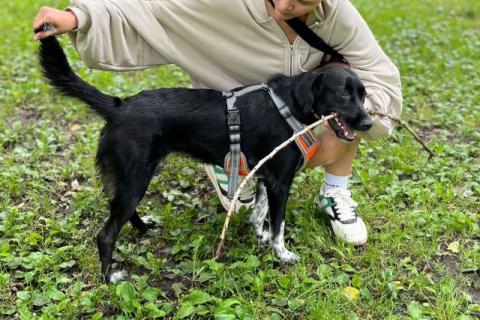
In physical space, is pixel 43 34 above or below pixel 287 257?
above

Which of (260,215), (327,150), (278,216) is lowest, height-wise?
(260,215)

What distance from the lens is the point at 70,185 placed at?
159 inches

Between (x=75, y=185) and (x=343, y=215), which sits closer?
(x=343, y=215)

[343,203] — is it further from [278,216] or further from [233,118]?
[233,118]

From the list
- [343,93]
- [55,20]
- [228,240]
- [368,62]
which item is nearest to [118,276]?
[228,240]

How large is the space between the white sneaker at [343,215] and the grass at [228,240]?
83 millimetres

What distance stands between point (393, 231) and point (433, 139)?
5.76 feet

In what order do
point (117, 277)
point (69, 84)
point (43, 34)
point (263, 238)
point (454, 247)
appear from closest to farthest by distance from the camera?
point (43, 34), point (69, 84), point (117, 277), point (454, 247), point (263, 238)

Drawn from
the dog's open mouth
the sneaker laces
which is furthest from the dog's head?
the sneaker laces

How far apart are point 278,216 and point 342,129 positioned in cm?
66

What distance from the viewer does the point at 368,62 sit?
338cm

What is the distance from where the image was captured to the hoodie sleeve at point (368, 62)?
3.24 metres

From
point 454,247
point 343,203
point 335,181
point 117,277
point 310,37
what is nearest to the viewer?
point 117,277

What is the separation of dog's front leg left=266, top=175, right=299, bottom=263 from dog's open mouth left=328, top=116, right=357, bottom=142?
430 mm
